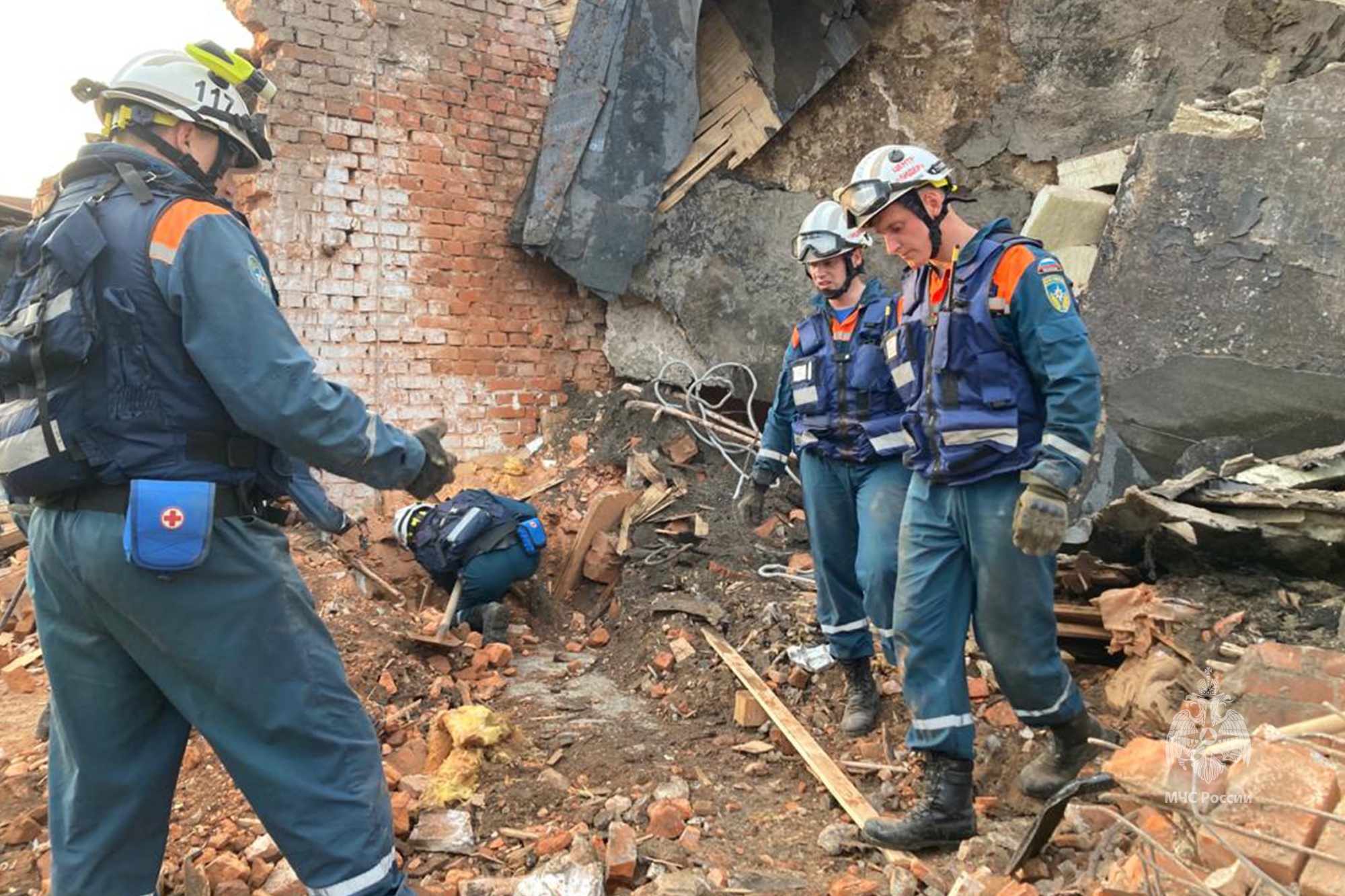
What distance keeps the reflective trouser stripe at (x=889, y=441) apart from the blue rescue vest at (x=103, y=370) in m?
2.45

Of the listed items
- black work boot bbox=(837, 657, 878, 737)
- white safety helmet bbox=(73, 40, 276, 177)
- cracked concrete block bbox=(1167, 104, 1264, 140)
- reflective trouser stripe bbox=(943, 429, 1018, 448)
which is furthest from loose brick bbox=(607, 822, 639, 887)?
cracked concrete block bbox=(1167, 104, 1264, 140)

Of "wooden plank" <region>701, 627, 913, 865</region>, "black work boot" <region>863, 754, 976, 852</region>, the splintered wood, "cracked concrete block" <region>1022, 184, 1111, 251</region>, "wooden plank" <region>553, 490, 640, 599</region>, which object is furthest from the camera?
the splintered wood

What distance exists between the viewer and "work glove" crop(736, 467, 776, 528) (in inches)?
173

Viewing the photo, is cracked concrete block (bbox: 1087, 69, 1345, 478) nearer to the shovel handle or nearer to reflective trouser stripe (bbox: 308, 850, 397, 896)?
the shovel handle

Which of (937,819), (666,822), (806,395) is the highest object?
(806,395)

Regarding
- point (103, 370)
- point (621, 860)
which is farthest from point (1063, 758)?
point (103, 370)

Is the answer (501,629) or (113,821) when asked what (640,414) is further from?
(113,821)

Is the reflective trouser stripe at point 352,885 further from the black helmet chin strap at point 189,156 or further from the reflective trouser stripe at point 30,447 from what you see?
the black helmet chin strap at point 189,156

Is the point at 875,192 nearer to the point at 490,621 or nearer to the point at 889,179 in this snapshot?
the point at 889,179

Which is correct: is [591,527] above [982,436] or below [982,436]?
below

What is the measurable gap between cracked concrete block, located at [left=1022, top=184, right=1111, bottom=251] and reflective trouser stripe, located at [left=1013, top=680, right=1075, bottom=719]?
3387mm

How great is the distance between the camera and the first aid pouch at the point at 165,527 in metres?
1.98

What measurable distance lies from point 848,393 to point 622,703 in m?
1.81

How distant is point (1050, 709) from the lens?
285 cm
